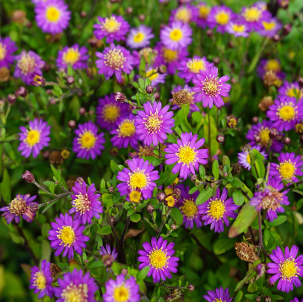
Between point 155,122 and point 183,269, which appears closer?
point 155,122

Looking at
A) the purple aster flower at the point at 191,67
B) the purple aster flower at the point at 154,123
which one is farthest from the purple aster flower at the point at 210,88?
the purple aster flower at the point at 191,67

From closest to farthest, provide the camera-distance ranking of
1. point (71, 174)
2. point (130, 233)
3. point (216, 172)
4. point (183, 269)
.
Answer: point (216, 172) → point (130, 233) → point (183, 269) → point (71, 174)

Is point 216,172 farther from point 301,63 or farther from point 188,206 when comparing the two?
point 301,63

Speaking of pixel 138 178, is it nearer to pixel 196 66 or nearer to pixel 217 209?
pixel 217 209

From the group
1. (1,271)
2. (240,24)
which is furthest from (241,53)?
(1,271)

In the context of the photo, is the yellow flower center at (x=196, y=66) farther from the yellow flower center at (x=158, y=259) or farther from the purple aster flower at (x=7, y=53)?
the purple aster flower at (x=7, y=53)

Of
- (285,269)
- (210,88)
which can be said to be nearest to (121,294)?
(285,269)
